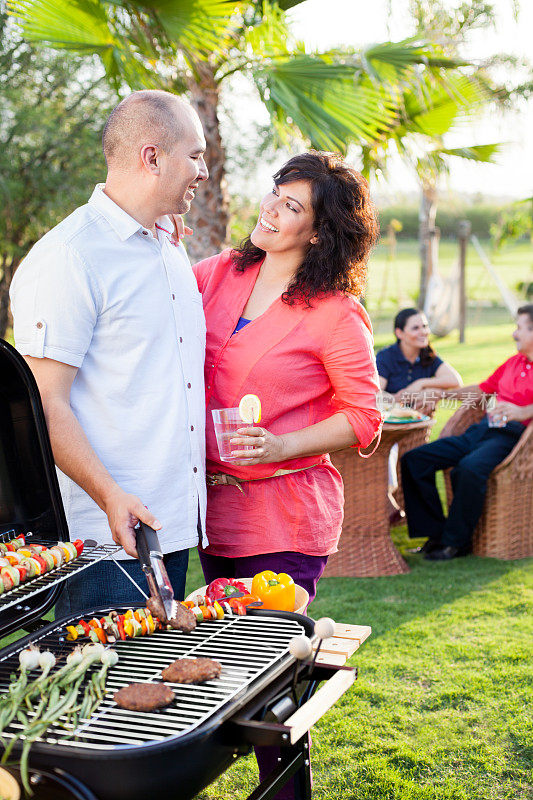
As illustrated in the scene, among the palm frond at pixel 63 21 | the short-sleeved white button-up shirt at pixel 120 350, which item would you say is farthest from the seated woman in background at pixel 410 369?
the short-sleeved white button-up shirt at pixel 120 350

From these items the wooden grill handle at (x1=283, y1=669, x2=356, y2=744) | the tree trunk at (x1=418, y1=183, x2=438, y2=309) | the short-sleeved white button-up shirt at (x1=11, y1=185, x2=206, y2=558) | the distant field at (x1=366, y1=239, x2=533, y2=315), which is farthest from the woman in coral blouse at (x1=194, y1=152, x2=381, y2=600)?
the distant field at (x1=366, y1=239, x2=533, y2=315)

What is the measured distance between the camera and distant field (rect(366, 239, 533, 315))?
89.5 ft

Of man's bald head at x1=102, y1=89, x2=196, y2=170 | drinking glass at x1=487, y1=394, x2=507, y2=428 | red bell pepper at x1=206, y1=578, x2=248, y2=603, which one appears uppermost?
man's bald head at x1=102, y1=89, x2=196, y2=170

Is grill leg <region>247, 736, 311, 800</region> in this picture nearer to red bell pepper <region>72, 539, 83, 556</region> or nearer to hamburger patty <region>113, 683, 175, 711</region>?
hamburger patty <region>113, 683, 175, 711</region>

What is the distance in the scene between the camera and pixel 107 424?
1.94 m

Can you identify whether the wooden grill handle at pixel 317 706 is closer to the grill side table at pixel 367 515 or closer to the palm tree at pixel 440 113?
the grill side table at pixel 367 515

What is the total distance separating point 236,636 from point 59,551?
416mm

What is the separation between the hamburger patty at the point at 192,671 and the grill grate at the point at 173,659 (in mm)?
14

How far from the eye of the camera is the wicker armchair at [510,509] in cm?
512

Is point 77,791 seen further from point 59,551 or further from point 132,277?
point 132,277

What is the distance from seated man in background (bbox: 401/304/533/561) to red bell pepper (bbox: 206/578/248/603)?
348 cm

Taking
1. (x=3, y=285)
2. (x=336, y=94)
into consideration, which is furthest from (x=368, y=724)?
(x=3, y=285)

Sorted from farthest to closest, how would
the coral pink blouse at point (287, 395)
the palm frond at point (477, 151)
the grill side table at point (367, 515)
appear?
the palm frond at point (477, 151), the grill side table at point (367, 515), the coral pink blouse at point (287, 395)

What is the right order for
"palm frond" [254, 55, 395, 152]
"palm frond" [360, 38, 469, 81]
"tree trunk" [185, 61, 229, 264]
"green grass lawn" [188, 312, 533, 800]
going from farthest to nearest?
"tree trunk" [185, 61, 229, 264], "palm frond" [360, 38, 469, 81], "palm frond" [254, 55, 395, 152], "green grass lawn" [188, 312, 533, 800]
